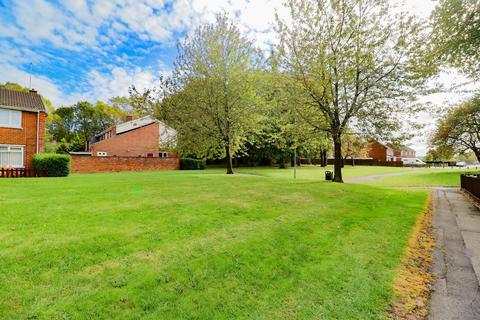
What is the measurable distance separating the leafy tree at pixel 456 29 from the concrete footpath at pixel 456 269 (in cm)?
666

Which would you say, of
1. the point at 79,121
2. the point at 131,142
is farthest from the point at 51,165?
the point at 79,121

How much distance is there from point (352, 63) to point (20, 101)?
85.5ft

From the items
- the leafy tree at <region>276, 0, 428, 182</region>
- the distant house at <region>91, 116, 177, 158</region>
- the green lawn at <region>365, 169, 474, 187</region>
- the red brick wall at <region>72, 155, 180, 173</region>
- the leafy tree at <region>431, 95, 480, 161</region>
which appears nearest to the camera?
the leafy tree at <region>276, 0, 428, 182</region>

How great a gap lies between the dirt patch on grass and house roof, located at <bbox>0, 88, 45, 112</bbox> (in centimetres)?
2676

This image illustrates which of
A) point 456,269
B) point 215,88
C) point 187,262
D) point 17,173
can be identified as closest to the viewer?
point 187,262

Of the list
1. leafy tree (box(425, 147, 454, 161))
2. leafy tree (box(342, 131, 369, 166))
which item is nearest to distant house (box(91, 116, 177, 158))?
leafy tree (box(342, 131, 369, 166))

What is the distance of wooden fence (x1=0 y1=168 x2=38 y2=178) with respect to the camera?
18448 mm

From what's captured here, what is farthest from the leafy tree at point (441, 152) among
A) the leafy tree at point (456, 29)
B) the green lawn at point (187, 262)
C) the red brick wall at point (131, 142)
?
the red brick wall at point (131, 142)

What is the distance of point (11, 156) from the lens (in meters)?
20.5

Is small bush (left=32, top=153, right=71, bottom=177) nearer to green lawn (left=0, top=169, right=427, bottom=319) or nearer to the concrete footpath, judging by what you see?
green lawn (left=0, top=169, right=427, bottom=319)

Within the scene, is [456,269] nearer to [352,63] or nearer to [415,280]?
[415,280]

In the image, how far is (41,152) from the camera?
21734 millimetres

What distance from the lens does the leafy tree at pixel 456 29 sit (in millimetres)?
8977

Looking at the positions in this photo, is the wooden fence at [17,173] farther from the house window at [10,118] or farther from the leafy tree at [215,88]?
the leafy tree at [215,88]
